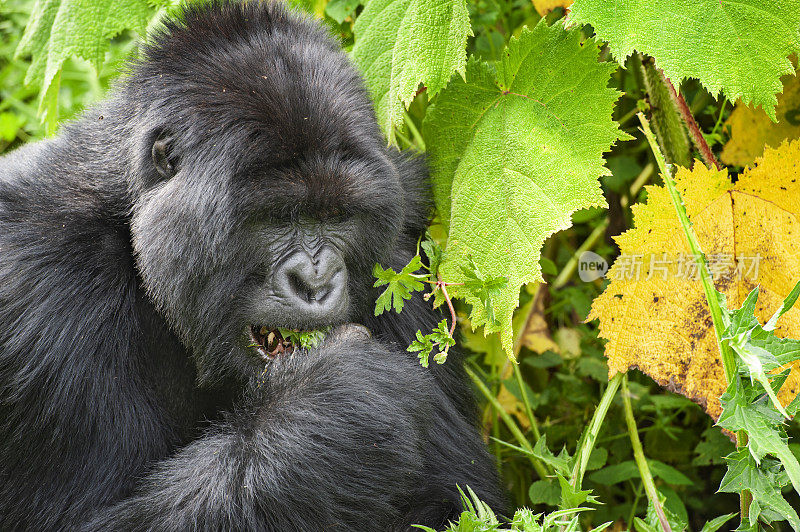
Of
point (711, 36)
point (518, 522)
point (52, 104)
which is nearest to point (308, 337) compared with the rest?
point (518, 522)

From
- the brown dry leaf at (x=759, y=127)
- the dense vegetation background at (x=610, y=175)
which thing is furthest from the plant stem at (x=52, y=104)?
the brown dry leaf at (x=759, y=127)

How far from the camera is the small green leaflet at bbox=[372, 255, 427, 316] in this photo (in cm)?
253

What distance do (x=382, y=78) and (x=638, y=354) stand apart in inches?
50.0

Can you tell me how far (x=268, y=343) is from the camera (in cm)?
258

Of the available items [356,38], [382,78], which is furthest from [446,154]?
[356,38]

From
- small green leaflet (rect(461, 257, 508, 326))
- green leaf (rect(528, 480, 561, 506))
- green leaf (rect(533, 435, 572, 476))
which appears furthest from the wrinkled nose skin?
green leaf (rect(528, 480, 561, 506))

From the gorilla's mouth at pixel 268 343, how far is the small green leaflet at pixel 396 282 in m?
0.29

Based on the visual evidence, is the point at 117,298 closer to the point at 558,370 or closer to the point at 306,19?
the point at 306,19

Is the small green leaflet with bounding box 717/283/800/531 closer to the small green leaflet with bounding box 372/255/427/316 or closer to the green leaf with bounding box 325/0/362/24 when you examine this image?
the small green leaflet with bounding box 372/255/427/316

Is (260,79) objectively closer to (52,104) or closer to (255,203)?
(255,203)

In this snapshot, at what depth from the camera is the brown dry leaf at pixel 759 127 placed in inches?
126

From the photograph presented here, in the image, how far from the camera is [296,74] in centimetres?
247

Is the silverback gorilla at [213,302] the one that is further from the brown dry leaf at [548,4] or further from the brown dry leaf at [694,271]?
the brown dry leaf at [548,4]

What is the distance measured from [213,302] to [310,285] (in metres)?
0.30
